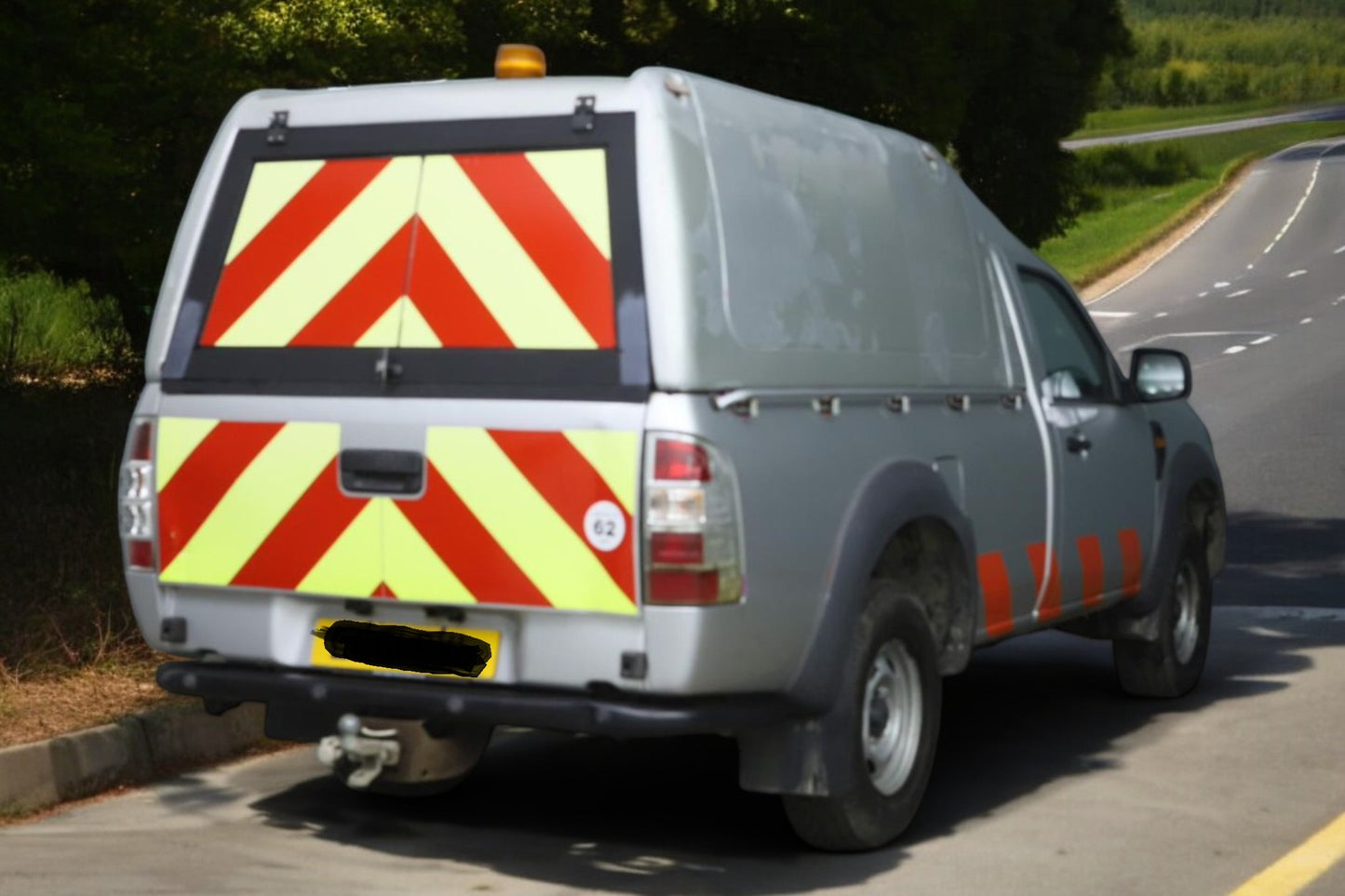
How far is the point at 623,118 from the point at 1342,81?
15477cm

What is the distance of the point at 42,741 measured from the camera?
6961mm

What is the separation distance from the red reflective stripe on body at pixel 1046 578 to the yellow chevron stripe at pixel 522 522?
2151 millimetres

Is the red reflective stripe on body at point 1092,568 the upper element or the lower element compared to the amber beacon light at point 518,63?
lower

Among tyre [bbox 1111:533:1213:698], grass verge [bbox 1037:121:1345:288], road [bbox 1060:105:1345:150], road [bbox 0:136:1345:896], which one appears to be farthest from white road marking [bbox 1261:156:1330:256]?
road [bbox 0:136:1345:896]

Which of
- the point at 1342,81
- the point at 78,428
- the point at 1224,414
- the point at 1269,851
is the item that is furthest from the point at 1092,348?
the point at 1342,81

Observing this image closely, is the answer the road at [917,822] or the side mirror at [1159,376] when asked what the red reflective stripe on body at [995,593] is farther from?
the side mirror at [1159,376]

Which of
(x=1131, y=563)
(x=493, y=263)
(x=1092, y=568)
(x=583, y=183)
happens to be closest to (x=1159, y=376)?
(x=1131, y=563)

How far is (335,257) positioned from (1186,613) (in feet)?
14.3

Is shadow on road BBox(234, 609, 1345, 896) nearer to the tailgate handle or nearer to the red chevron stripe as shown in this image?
the tailgate handle

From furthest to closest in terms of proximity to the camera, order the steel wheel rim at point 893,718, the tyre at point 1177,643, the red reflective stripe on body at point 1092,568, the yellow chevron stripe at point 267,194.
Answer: the tyre at point 1177,643
the red reflective stripe on body at point 1092,568
the steel wheel rim at point 893,718
the yellow chevron stripe at point 267,194

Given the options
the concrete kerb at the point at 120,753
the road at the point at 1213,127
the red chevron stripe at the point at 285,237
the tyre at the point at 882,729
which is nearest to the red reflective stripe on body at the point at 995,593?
the tyre at the point at 882,729

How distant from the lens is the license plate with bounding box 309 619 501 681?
575 centimetres

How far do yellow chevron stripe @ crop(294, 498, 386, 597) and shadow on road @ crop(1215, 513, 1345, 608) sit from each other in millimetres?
6687

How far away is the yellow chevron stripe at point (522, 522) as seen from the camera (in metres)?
5.59
